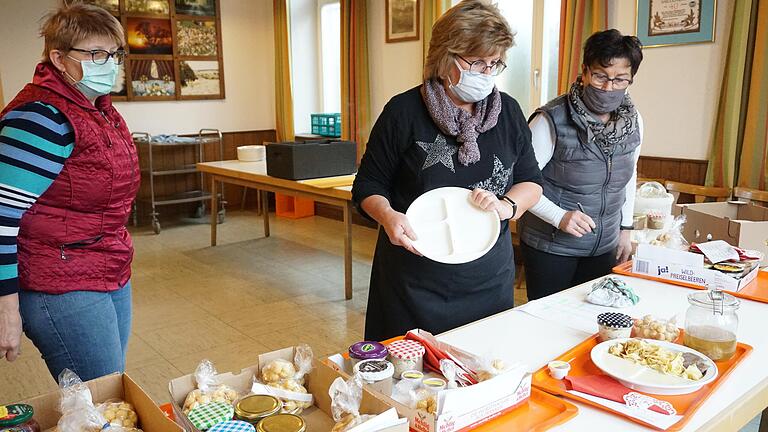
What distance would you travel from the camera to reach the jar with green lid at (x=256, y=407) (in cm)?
105

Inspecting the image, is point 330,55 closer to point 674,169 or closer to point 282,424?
point 674,169

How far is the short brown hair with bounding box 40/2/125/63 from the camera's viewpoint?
4.96ft

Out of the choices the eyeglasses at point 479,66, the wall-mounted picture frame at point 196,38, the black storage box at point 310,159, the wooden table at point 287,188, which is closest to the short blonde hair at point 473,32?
the eyeglasses at point 479,66

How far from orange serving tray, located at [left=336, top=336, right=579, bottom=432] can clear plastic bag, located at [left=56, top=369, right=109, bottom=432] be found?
2.06 feet

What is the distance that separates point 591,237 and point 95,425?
1636mm

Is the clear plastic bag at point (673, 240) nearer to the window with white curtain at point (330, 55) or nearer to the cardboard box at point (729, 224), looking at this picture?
the cardboard box at point (729, 224)

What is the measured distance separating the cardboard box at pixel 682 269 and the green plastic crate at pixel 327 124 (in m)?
→ 4.99

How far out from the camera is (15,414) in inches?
40.8

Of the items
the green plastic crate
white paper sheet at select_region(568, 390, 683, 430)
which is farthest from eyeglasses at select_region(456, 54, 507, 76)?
the green plastic crate

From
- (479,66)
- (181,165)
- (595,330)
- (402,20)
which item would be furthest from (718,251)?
(181,165)

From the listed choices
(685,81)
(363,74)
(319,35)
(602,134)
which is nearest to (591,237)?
(602,134)

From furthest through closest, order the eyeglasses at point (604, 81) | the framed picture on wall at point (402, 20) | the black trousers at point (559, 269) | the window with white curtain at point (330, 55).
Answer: the window with white curtain at point (330, 55) < the framed picture on wall at point (402, 20) < the black trousers at point (559, 269) < the eyeglasses at point (604, 81)

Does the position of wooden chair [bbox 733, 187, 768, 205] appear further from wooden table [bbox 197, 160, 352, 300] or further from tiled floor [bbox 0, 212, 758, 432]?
wooden table [bbox 197, 160, 352, 300]

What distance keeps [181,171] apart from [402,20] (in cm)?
282
